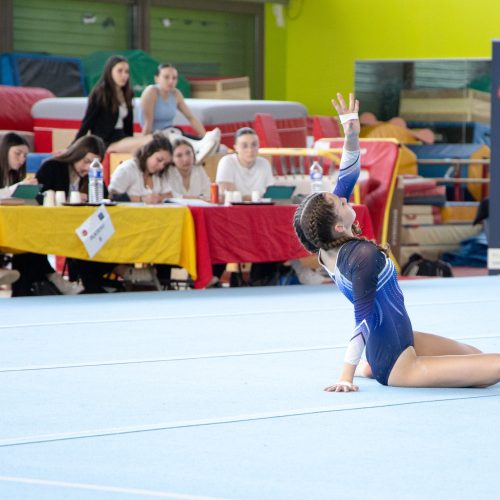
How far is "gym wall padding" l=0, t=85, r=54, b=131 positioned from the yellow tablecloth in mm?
4840

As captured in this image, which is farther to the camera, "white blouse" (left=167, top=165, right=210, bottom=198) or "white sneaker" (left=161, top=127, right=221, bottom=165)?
"white sneaker" (left=161, top=127, right=221, bottom=165)

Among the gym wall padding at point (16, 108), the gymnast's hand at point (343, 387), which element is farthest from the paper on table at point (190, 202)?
the gym wall padding at point (16, 108)

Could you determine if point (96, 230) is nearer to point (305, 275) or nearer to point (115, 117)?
point (305, 275)

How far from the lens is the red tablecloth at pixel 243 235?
7.10m

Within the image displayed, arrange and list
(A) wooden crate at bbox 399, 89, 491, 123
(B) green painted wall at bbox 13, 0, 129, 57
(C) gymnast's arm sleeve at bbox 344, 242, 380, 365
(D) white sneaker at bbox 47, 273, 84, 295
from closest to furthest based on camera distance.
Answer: (C) gymnast's arm sleeve at bbox 344, 242, 380, 365 → (D) white sneaker at bbox 47, 273, 84, 295 → (A) wooden crate at bbox 399, 89, 491, 123 → (B) green painted wall at bbox 13, 0, 129, 57

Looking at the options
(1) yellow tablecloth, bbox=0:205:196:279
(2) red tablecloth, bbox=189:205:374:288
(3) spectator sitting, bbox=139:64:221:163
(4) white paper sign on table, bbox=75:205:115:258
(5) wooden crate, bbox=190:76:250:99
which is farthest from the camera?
(5) wooden crate, bbox=190:76:250:99

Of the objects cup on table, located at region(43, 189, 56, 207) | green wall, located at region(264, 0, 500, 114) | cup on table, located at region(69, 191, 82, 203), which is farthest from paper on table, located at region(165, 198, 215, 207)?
green wall, located at region(264, 0, 500, 114)

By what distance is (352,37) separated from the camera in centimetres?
1596

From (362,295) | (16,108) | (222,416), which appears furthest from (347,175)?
(16,108)

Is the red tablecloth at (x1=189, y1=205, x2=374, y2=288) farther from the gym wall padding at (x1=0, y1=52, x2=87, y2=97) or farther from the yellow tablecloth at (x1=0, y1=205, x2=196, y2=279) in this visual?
the gym wall padding at (x1=0, y1=52, x2=87, y2=97)

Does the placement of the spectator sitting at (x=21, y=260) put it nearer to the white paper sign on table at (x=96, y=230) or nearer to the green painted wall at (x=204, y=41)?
the white paper sign on table at (x=96, y=230)

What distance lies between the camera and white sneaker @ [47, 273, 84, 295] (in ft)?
23.0

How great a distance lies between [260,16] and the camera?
16.4 metres

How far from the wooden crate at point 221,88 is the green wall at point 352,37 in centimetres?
150
